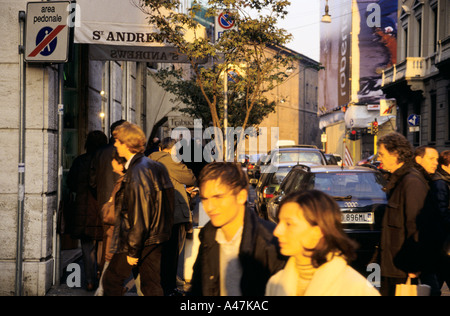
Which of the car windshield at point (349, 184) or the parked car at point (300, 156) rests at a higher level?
the parked car at point (300, 156)

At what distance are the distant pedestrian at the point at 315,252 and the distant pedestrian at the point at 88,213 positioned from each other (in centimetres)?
489

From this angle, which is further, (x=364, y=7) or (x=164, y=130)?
(x=364, y=7)

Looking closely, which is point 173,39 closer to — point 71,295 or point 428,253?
point 71,295

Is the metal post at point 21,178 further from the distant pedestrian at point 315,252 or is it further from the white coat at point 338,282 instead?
the white coat at point 338,282

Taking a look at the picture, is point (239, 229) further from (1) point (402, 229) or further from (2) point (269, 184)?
(2) point (269, 184)

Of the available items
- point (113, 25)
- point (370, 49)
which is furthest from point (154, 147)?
point (370, 49)

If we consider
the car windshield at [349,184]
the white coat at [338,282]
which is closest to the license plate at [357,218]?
the car windshield at [349,184]

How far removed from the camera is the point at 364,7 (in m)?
52.4

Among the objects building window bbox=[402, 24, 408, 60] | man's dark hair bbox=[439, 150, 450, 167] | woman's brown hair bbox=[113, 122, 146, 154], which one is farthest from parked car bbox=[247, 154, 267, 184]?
building window bbox=[402, 24, 408, 60]

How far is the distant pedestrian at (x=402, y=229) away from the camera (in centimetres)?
467

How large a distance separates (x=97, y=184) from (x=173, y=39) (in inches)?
173

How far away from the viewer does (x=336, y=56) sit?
194ft

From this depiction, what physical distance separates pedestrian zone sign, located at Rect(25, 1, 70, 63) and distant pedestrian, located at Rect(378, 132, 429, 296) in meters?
4.13
